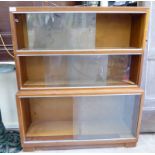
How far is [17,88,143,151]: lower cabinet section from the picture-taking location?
162 cm

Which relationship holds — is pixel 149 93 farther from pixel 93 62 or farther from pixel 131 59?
pixel 93 62

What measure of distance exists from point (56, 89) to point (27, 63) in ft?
1.32

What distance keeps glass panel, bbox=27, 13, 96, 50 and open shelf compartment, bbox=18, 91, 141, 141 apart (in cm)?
48

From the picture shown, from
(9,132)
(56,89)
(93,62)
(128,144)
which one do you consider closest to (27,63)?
(56,89)

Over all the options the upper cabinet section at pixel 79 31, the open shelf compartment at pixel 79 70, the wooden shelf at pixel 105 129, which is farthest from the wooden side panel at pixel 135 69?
the wooden shelf at pixel 105 129

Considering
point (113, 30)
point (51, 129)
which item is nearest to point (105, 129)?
point (51, 129)

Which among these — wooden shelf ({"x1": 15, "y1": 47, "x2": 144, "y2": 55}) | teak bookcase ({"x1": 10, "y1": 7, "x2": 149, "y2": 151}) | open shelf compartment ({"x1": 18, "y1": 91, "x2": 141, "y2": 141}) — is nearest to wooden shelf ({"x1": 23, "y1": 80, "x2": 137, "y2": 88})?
teak bookcase ({"x1": 10, "y1": 7, "x2": 149, "y2": 151})

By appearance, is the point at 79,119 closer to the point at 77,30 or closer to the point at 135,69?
the point at 135,69

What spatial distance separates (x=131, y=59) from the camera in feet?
5.42

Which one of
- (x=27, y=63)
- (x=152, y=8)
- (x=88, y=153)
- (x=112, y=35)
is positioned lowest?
(x=88, y=153)

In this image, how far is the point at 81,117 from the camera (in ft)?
5.93

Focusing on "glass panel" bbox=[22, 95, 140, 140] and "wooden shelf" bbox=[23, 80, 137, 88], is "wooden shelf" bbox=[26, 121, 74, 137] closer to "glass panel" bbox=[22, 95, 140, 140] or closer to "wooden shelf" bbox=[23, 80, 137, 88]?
"glass panel" bbox=[22, 95, 140, 140]

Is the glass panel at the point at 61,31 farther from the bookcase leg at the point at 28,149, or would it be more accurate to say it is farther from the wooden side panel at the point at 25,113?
the bookcase leg at the point at 28,149

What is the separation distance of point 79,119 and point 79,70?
509 mm
